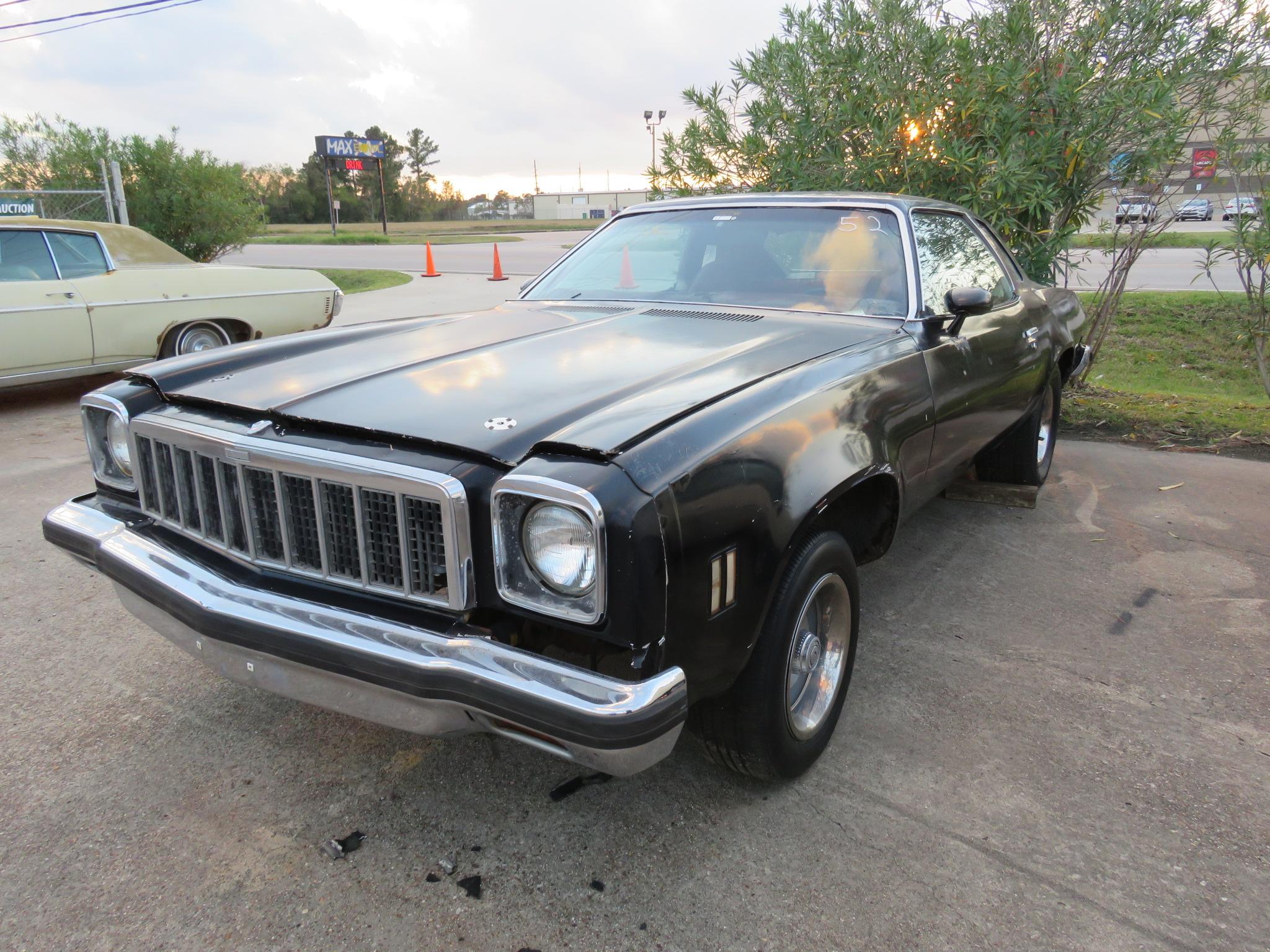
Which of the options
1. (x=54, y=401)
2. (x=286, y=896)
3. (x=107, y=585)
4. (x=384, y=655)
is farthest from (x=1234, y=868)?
(x=54, y=401)

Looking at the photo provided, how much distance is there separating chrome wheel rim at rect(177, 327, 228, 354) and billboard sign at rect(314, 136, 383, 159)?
4116cm

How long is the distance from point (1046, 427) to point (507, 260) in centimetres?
2146

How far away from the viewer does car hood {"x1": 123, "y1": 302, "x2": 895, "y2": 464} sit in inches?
82.4

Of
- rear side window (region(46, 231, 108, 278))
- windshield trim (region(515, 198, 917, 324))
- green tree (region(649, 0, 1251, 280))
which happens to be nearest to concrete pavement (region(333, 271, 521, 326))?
rear side window (region(46, 231, 108, 278))

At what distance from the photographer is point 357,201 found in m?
70.5

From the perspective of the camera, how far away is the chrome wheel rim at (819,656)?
2.47 metres

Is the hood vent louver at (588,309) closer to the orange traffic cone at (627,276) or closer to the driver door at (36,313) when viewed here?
the orange traffic cone at (627,276)

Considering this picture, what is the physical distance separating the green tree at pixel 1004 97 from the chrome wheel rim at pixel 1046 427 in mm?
1682

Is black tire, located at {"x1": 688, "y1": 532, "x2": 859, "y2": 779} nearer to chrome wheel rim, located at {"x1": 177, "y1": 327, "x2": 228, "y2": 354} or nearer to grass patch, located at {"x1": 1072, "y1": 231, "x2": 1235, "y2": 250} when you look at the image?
grass patch, located at {"x1": 1072, "y1": 231, "x2": 1235, "y2": 250}

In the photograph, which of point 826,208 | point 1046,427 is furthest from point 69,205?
point 1046,427

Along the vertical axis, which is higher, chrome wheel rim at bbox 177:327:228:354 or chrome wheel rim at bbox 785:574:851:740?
chrome wheel rim at bbox 177:327:228:354

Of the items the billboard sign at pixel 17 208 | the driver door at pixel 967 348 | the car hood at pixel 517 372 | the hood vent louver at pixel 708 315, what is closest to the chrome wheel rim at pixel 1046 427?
the driver door at pixel 967 348

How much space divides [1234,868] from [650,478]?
1785 millimetres

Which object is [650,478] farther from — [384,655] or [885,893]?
[885,893]
